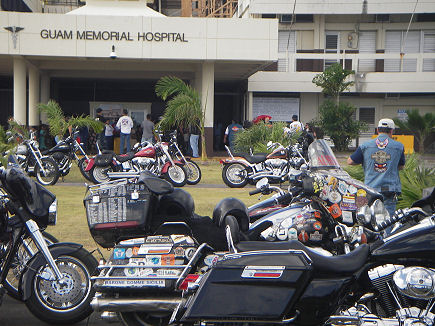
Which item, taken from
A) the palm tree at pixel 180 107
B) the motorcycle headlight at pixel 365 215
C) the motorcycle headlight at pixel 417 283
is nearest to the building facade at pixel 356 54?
the palm tree at pixel 180 107

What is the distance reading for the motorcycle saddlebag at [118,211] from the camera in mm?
4797

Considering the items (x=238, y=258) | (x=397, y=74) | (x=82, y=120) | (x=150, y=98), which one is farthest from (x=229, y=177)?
(x=397, y=74)

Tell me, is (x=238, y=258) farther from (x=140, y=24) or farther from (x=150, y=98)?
(x=150, y=98)

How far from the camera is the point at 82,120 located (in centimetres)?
1870

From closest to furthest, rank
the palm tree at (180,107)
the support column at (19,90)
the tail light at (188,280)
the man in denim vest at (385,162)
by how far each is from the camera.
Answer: the tail light at (188,280) < the man in denim vest at (385,162) < the palm tree at (180,107) < the support column at (19,90)

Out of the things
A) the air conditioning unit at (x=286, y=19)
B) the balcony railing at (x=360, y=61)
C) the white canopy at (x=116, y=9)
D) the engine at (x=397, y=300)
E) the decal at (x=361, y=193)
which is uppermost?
the air conditioning unit at (x=286, y=19)

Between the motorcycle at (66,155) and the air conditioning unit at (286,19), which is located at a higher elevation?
the air conditioning unit at (286,19)

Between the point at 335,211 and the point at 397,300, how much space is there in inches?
80.9

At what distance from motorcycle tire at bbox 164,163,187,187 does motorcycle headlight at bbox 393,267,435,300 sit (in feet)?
35.4

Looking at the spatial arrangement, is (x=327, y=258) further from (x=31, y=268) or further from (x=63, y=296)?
(x=31, y=268)

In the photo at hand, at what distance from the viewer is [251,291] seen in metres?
3.51

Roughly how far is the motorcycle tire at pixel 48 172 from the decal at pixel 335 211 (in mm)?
9984

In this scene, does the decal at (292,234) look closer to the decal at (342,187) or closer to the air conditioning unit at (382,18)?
the decal at (342,187)

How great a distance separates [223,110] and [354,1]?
9017mm
